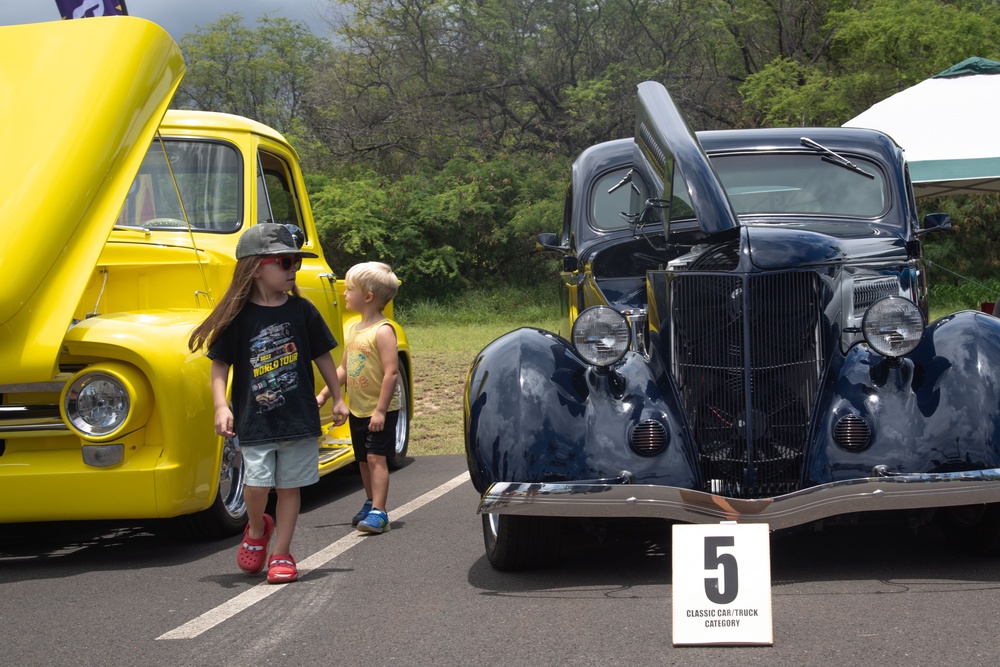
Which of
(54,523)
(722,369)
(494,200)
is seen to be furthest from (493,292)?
(722,369)

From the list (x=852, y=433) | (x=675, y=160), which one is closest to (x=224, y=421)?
(x=675, y=160)

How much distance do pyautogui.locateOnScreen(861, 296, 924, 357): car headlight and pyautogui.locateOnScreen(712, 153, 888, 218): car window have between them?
6.17ft

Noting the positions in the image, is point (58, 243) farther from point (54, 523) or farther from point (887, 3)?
point (887, 3)

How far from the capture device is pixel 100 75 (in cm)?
525

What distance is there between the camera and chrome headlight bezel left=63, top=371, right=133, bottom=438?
16.0ft

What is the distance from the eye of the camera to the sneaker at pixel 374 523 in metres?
5.62

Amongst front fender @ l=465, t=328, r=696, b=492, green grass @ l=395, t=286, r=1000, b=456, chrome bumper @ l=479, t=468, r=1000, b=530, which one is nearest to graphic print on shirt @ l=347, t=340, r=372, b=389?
front fender @ l=465, t=328, r=696, b=492

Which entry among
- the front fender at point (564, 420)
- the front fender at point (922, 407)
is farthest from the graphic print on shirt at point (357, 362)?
the front fender at point (922, 407)

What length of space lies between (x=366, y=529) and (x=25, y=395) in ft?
5.87

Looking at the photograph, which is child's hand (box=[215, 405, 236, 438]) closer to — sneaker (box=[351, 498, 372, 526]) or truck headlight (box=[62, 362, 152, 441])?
truck headlight (box=[62, 362, 152, 441])

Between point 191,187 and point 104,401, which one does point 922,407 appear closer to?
point 104,401

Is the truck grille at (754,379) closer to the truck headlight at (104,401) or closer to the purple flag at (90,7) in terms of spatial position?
the truck headlight at (104,401)

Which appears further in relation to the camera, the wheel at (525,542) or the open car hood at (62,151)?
the open car hood at (62,151)

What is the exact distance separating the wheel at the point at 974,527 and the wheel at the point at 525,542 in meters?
1.69
